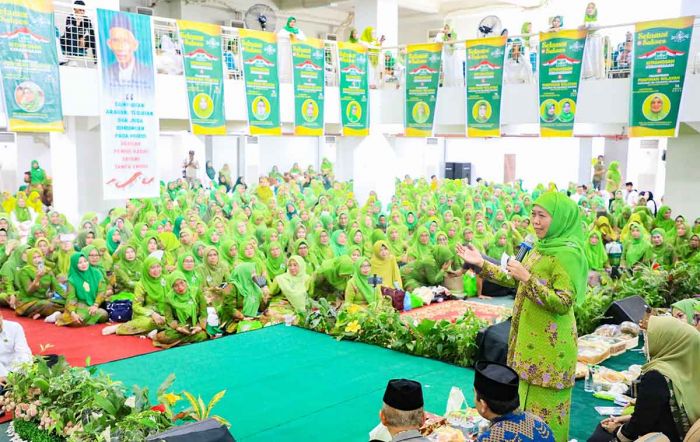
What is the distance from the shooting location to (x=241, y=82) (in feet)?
36.8

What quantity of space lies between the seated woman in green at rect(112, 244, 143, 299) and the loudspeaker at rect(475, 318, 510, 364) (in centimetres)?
484

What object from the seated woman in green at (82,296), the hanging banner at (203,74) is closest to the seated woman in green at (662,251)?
the hanging banner at (203,74)

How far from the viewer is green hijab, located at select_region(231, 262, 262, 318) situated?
778 cm

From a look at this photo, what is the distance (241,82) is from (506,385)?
9.53m

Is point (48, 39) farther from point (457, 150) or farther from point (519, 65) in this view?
point (457, 150)

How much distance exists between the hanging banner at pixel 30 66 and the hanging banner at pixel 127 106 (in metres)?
0.58

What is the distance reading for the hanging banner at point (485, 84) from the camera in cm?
1099

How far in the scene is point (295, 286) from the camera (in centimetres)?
805

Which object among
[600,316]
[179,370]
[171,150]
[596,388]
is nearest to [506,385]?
[596,388]

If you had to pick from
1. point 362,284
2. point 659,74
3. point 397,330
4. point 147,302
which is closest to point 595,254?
point 659,74

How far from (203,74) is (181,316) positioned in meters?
4.20

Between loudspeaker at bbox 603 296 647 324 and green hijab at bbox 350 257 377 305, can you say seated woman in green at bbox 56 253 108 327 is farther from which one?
loudspeaker at bbox 603 296 647 324

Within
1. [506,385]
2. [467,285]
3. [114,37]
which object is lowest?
[467,285]

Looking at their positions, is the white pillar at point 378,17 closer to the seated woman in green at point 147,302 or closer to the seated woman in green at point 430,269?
the seated woman in green at point 430,269
